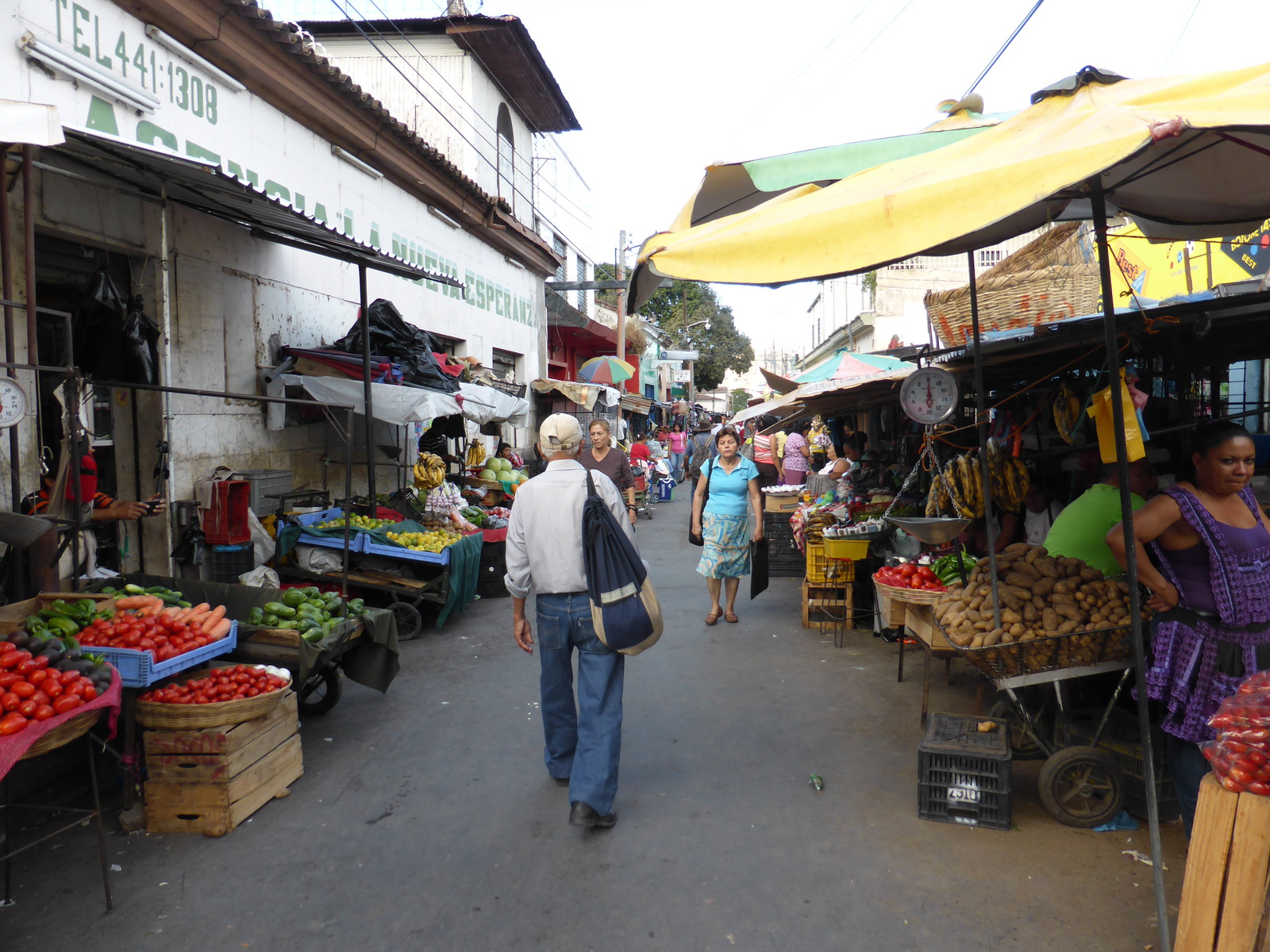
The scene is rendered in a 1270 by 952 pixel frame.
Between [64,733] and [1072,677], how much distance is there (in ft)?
14.8

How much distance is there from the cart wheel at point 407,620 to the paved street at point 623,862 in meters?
2.25

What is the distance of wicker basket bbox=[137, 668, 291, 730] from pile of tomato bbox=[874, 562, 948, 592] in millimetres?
4041

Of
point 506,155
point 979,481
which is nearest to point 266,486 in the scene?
point 979,481

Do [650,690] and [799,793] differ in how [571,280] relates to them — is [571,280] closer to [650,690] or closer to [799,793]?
[650,690]

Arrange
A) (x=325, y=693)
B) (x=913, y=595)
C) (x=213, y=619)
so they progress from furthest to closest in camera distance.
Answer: (x=325, y=693)
(x=913, y=595)
(x=213, y=619)

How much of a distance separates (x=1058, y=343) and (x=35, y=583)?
6337 mm

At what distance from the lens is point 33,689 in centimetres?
326

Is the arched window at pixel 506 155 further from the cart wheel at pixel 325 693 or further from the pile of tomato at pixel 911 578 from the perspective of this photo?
the pile of tomato at pixel 911 578

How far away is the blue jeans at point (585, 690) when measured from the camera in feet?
13.2

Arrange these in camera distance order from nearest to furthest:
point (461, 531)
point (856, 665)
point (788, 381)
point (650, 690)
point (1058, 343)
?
point (1058, 343) < point (650, 690) < point (856, 665) < point (461, 531) < point (788, 381)

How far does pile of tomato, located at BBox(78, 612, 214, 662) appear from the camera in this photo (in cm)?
425

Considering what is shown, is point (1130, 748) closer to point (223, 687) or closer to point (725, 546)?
point (725, 546)

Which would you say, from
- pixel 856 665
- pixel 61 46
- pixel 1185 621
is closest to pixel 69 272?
pixel 61 46

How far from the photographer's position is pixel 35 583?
4.77 meters
